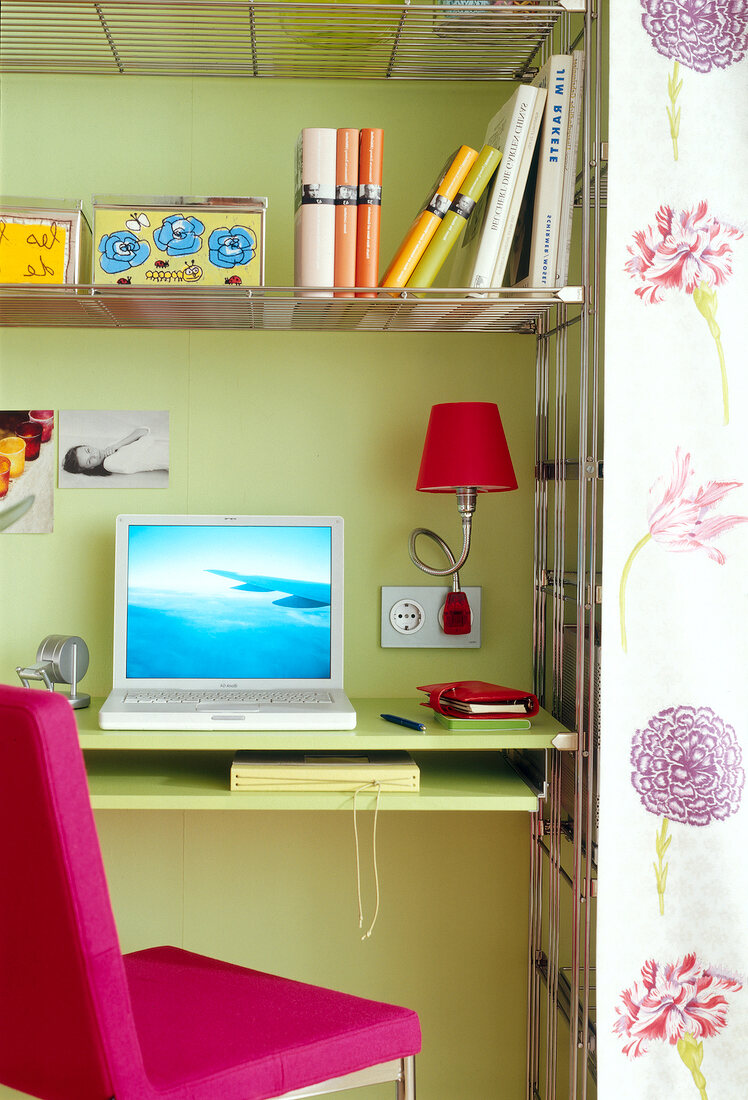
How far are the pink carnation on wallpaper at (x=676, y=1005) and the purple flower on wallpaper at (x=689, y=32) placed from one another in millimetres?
1154

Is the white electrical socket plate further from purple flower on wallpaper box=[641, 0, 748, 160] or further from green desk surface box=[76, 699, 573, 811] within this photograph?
purple flower on wallpaper box=[641, 0, 748, 160]

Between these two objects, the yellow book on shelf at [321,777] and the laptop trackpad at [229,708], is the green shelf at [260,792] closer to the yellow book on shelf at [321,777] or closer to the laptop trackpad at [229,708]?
the yellow book on shelf at [321,777]

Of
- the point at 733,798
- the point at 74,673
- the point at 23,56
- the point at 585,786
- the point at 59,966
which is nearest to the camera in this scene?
the point at 59,966

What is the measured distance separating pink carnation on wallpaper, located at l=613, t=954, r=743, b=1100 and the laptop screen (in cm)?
69

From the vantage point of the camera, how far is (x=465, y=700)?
1.57 metres

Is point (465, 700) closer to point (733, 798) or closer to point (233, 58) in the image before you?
point (733, 798)

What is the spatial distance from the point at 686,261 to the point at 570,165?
285 millimetres

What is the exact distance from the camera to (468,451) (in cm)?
171

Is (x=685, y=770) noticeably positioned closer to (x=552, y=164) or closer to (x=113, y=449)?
(x=552, y=164)

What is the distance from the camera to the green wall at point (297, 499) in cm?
189

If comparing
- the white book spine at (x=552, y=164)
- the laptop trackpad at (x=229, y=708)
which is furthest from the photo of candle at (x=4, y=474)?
the white book spine at (x=552, y=164)

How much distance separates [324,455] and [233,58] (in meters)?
0.75

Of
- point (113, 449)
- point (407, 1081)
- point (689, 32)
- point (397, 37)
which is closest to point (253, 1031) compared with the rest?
point (407, 1081)

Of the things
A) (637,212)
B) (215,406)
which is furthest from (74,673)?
(637,212)
